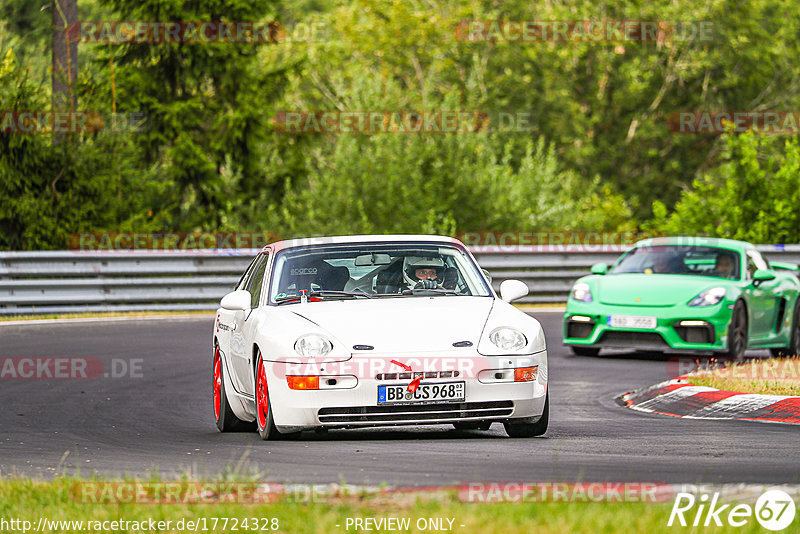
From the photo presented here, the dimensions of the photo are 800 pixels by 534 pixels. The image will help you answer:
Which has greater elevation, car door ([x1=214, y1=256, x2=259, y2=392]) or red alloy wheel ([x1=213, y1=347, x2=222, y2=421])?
car door ([x1=214, y1=256, x2=259, y2=392])

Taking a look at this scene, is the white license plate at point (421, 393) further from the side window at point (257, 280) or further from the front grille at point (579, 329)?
the front grille at point (579, 329)

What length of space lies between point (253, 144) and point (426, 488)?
2884cm

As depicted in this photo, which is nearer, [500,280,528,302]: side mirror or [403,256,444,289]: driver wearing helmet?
[403,256,444,289]: driver wearing helmet

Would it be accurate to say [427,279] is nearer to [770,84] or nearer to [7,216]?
[7,216]

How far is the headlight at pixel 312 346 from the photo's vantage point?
345 inches

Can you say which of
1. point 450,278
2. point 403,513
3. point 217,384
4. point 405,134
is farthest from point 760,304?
point 405,134

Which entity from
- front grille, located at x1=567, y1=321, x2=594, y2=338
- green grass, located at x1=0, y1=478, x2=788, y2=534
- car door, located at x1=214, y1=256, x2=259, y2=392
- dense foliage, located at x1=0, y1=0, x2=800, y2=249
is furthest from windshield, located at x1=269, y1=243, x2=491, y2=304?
dense foliage, located at x1=0, y1=0, x2=800, y2=249

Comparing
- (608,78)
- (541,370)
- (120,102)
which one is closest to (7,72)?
(120,102)

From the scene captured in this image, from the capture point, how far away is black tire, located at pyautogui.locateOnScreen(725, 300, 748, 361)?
15.9m

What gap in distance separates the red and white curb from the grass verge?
144mm

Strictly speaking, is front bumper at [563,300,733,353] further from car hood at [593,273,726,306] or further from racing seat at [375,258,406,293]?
racing seat at [375,258,406,293]

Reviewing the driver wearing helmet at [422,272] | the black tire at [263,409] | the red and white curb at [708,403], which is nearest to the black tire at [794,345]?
the red and white curb at [708,403]

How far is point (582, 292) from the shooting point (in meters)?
16.7

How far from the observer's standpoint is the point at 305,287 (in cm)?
988
